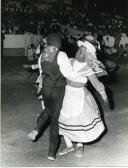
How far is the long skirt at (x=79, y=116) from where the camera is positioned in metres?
5.57

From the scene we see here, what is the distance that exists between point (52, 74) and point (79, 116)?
716 mm

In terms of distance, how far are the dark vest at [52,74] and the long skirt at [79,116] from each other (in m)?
0.21

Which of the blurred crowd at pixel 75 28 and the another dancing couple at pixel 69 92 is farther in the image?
the blurred crowd at pixel 75 28

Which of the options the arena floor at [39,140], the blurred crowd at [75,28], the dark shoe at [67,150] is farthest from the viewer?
the blurred crowd at [75,28]

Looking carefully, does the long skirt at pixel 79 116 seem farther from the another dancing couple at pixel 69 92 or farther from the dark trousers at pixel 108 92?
the dark trousers at pixel 108 92

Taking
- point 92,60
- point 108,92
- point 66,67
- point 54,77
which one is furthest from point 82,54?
point 108,92

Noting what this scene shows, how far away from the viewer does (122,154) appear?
598 centimetres

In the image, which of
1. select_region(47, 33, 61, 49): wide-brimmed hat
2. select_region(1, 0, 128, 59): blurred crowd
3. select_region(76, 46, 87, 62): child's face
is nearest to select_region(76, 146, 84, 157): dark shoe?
select_region(76, 46, 87, 62): child's face

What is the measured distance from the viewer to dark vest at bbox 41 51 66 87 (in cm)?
535

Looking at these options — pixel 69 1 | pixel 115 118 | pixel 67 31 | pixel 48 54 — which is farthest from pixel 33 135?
pixel 69 1

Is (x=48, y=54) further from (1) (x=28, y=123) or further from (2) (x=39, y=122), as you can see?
(1) (x=28, y=123)

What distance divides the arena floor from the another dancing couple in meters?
0.33

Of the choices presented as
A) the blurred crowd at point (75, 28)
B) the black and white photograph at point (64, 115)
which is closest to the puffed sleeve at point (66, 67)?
the black and white photograph at point (64, 115)

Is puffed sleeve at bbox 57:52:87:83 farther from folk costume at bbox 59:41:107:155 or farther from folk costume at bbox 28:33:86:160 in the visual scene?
folk costume at bbox 59:41:107:155
